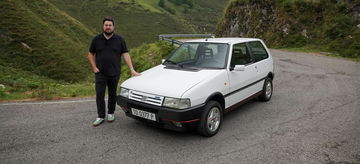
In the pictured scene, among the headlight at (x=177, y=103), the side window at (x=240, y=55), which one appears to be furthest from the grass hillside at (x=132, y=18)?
the headlight at (x=177, y=103)

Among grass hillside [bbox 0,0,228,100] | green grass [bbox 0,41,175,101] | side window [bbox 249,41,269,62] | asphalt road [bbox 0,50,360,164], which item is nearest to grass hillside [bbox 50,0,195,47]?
grass hillside [bbox 0,0,228,100]

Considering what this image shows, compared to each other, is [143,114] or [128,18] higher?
[128,18]

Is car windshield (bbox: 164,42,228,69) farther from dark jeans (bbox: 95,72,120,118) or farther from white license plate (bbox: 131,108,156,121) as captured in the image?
white license plate (bbox: 131,108,156,121)

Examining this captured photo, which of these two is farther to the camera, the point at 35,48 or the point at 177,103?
the point at 35,48

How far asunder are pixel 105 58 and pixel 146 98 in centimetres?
123

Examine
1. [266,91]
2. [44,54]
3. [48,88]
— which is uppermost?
[266,91]

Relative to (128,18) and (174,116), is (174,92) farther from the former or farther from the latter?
(128,18)

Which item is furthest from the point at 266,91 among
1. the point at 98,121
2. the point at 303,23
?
the point at 303,23

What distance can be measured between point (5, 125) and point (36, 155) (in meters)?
1.73

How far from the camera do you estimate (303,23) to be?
21484 millimetres

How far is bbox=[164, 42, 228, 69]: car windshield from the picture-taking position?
495cm

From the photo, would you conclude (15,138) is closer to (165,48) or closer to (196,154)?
(196,154)

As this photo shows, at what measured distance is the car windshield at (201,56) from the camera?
4.95 metres

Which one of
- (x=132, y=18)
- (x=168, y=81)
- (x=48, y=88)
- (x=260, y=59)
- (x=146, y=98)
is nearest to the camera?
(x=146, y=98)
